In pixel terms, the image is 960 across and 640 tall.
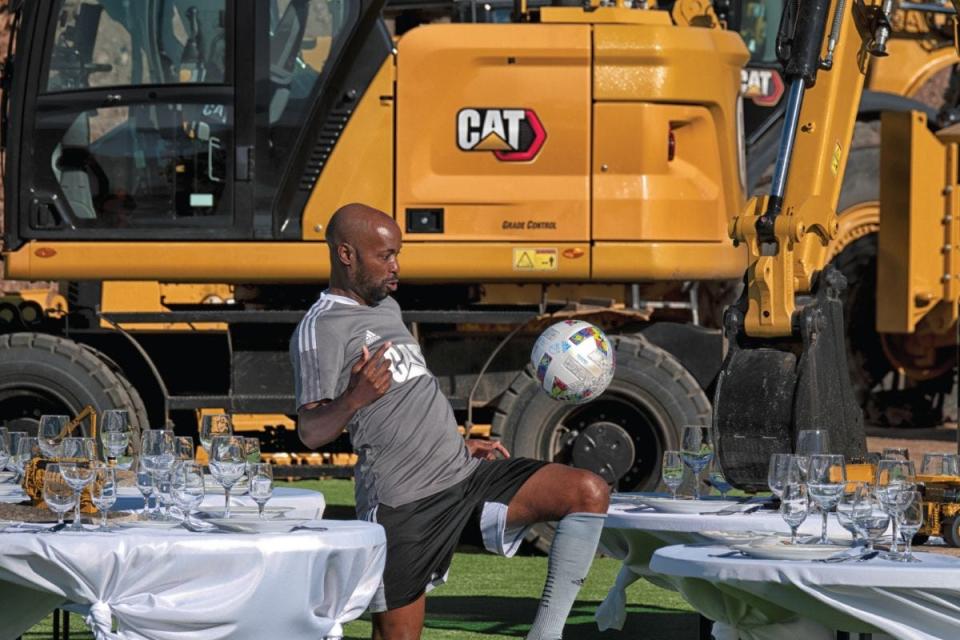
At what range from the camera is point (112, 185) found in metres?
11.4

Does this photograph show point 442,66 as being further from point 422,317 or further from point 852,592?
point 852,592

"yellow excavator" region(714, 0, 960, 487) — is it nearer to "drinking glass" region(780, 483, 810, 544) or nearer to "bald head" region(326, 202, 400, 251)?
"bald head" region(326, 202, 400, 251)

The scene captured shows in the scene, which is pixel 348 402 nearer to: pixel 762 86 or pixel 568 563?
pixel 568 563

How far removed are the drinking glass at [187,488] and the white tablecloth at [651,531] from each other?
1.35 meters

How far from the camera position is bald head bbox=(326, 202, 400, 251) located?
22.0 ft

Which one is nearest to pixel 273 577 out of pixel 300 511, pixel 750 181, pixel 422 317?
pixel 300 511

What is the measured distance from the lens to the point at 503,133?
1120 centimetres

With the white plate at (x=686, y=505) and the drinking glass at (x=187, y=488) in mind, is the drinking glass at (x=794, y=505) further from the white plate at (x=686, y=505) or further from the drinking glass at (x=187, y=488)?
the drinking glass at (x=187, y=488)

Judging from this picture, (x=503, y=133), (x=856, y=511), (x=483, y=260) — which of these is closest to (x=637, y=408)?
(x=483, y=260)

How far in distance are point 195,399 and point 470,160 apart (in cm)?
185

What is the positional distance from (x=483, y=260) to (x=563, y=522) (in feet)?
15.2

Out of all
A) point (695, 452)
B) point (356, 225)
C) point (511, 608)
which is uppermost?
point (356, 225)

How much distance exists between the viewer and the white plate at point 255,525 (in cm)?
567

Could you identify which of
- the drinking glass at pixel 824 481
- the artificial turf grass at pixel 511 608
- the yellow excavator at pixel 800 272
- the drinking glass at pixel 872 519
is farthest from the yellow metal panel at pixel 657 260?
the drinking glass at pixel 872 519
